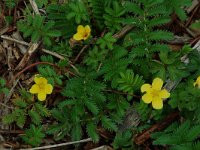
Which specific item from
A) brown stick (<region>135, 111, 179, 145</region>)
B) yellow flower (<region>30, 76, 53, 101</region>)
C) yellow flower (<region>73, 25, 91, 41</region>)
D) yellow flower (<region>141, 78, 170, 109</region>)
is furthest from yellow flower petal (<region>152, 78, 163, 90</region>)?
yellow flower (<region>30, 76, 53, 101</region>)

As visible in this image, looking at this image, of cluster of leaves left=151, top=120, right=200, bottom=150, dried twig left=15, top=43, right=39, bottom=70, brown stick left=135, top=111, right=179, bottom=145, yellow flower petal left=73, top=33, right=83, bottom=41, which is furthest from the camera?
dried twig left=15, top=43, right=39, bottom=70

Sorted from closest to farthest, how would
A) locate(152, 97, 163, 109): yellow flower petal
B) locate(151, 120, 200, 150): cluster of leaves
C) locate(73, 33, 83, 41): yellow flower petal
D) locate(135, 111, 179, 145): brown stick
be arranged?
1. locate(151, 120, 200, 150): cluster of leaves
2. locate(152, 97, 163, 109): yellow flower petal
3. locate(135, 111, 179, 145): brown stick
4. locate(73, 33, 83, 41): yellow flower petal

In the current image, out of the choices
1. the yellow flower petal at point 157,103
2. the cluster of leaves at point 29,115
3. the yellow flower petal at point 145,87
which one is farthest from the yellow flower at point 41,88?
the yellow flower petal at point 157,103

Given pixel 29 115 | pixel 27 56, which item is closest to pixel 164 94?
pixel 29 115

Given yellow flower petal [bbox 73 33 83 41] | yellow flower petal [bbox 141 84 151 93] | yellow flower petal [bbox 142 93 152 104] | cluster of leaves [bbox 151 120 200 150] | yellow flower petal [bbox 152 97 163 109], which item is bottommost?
cluster of leaves [bbox 151 120 200 150]

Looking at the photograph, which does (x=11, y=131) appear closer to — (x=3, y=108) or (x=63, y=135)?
(x=3, y=108)

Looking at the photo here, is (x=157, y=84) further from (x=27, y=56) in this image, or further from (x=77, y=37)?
(x=27, y=56)

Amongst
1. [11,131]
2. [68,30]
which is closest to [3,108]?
[11,131]

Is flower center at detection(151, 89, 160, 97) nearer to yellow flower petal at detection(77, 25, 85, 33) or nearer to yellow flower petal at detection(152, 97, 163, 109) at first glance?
yellow flower petal at detection(152, 97, 163, 109)
